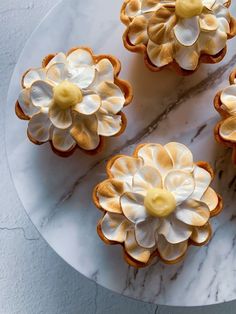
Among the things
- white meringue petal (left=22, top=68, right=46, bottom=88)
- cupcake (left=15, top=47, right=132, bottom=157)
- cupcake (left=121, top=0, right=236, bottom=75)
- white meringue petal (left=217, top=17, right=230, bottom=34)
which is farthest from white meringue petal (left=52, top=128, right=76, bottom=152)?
white meringue petal (left=217, top=17, right=230, bottom=34)

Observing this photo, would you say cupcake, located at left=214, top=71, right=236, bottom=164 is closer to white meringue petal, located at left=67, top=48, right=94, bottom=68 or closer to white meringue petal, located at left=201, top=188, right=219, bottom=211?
white meringue petal, located at left=201, top=188, right=219, bottom=211

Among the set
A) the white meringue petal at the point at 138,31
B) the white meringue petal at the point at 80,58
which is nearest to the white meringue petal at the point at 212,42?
the white meringue petal at the point at 138,31

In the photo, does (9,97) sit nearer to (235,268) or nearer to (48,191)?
(48,191)

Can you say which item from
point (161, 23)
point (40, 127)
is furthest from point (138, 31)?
point (40, 127)

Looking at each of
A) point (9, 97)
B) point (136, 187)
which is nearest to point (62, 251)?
point (136, 187)

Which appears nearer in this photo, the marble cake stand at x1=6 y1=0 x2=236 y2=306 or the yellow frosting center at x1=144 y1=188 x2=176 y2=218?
the yellow frosting center at x1=144 y1=188 x2=176 y2=218

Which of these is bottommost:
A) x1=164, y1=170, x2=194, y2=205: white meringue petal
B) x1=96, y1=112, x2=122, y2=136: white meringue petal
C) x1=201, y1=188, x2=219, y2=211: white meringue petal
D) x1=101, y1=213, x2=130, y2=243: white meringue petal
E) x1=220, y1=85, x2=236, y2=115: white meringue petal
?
x1=201, y1=188, x2=219, y2=211: white meringue petal
